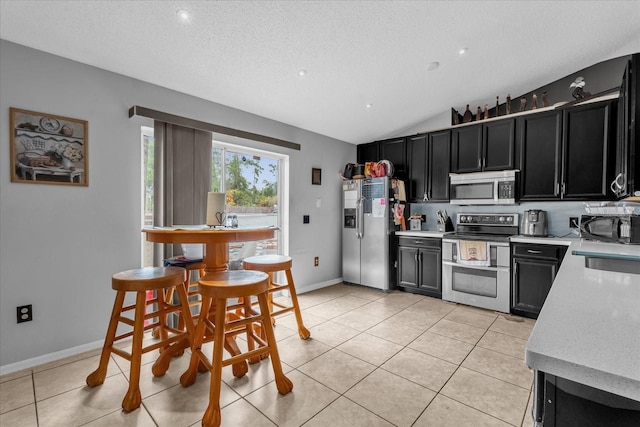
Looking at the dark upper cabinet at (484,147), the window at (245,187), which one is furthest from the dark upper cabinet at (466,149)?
the window at (245,187)

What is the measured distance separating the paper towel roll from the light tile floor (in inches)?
43.7

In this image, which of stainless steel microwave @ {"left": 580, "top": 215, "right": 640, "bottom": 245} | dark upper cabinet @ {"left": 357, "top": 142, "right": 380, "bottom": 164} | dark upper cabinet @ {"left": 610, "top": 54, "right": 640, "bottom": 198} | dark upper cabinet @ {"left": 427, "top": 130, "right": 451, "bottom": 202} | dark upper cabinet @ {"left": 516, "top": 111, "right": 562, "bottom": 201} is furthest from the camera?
dark upper cabinet @ {"left": 357, "top": 142, "right": 380, "bottom": 164}

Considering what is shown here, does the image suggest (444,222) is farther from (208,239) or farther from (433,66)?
(208,239)

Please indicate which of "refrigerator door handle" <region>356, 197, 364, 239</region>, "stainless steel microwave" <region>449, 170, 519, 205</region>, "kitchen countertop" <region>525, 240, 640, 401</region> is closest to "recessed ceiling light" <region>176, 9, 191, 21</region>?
"kitchen countertop" <region>525, 240, 640, 401</region>

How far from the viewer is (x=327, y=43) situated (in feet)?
7.93

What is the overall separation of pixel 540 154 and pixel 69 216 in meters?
4.70

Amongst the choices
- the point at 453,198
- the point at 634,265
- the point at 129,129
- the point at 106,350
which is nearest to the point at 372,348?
the point at 634,265

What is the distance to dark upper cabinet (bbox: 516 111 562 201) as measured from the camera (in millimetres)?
3238

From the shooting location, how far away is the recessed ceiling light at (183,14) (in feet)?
6.37

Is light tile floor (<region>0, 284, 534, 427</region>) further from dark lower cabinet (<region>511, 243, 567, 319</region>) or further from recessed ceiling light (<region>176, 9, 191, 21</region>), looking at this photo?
recessed ceiling light (<region>176, 9, 191, 21</region>)

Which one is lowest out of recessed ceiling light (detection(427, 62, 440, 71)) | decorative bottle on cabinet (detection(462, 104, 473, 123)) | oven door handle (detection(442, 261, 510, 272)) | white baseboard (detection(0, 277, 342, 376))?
white baseboard (detection(0, 277, 342, 376))

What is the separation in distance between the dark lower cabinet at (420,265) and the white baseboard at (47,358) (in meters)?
3.54

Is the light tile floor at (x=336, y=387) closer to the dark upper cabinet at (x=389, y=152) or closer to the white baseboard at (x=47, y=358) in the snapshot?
the white baseboard at (x=47, y=358)

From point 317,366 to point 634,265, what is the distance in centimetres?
199
